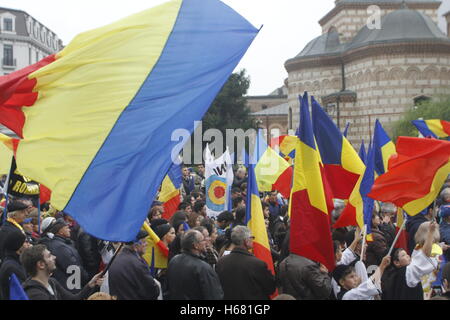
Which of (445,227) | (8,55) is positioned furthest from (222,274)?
(8,55)

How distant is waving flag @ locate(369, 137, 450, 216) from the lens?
6.79 m

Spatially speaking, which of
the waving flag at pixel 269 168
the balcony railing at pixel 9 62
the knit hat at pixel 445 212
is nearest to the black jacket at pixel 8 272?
the knit hat at pixel 445 212

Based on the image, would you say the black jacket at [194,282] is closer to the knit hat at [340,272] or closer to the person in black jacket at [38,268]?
the person in black jacket at [38,268]

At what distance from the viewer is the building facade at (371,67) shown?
44875mm

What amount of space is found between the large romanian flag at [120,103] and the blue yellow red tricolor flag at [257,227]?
204cm

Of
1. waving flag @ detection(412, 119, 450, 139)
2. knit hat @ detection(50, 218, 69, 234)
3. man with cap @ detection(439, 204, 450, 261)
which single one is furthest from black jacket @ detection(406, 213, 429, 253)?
knit hat @ detection(50, 218, 69, 234)

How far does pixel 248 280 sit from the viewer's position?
587 centimetres

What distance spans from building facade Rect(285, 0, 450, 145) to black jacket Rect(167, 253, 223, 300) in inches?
1509

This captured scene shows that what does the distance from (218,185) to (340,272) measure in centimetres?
697

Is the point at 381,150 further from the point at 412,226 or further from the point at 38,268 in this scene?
the point at 38,268

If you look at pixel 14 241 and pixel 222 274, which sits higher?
pixel 14 241

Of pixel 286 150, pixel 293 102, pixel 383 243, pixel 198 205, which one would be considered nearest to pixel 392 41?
pixel 293 102

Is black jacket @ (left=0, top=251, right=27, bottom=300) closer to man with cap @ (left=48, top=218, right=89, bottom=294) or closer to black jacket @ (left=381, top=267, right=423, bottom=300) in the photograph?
man with cap @ (left=48, top=218, right=89, bottom=294)
